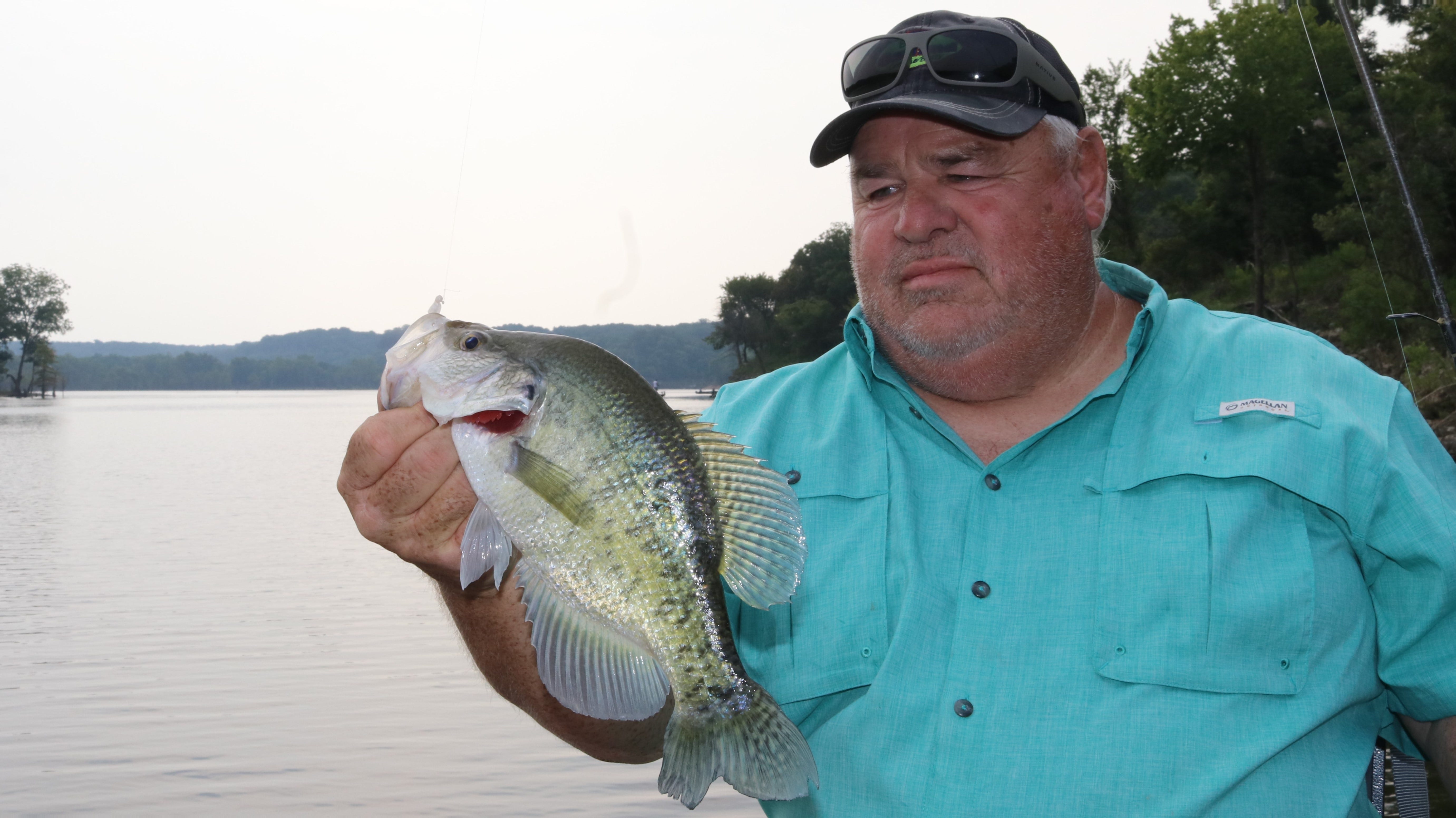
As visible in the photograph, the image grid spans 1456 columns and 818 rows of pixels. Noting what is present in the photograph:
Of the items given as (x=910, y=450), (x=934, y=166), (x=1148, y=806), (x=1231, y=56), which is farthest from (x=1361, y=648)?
(x=1231, y=56)

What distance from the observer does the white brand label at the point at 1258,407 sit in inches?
115

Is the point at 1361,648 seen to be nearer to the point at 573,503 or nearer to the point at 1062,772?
the point at 1062,772

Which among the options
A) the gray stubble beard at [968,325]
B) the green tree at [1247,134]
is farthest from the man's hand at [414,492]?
the green tree at [1247,134]

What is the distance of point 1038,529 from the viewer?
288 cm

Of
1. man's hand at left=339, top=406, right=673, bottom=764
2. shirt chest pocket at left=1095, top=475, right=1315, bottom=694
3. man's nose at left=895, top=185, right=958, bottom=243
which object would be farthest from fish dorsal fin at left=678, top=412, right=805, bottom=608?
man's nose at left=895, top=185, right=958, bottom=243

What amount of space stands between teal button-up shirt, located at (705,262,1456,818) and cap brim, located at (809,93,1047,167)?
2.63 ft

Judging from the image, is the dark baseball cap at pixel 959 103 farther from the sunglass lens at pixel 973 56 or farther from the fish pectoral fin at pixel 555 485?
the fish pectoral fin at pixel 555 485

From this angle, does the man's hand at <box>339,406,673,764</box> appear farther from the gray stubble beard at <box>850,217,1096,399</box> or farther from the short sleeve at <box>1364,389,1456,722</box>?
the short sleeve at <box>1364,389,1456,722</box>

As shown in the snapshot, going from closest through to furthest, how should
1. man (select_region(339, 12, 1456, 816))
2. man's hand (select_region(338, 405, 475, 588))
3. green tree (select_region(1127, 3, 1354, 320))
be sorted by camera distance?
1. man's hand (select_region(338, 405, 475, 588))
2. man (select_region(339, 12, 1456, 816))
3. green tree (select_region(1127, 3, 1354, 320))

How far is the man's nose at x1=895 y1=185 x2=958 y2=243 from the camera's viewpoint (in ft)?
10.7

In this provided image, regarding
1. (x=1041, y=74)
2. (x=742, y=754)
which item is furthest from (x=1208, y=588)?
(x=1041, y=74)

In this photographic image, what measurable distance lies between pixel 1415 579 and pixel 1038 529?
2.96ft

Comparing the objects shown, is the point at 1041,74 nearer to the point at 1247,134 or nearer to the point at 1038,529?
the point at 1038,529

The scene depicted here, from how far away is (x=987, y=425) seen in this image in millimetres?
3287
